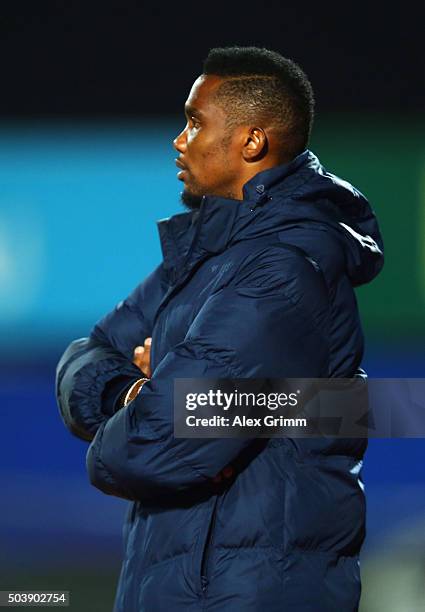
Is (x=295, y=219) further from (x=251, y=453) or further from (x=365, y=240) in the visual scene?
(x=251, y=453)

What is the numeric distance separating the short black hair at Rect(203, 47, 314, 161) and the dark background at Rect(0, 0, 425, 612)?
117 centimetres

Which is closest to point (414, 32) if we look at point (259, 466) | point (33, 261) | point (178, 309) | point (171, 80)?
point (171, 80)

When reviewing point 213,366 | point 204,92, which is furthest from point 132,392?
point 204,92

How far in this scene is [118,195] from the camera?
3.23 metres

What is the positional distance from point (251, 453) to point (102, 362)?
1.21 ft

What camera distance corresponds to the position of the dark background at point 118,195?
291cm

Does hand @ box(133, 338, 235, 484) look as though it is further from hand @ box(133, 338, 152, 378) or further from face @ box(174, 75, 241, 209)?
face @ box(174, 75, 241, 209)

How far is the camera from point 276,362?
4.91 ft

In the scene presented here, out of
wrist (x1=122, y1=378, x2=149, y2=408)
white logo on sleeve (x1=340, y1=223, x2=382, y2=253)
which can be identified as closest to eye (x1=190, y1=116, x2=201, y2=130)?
white logo on sleeve (x1=340, y1=223, x2=382, y2=253)

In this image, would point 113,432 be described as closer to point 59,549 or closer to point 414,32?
point 59,549

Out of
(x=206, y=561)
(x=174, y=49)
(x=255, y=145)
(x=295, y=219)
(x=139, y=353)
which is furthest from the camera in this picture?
(x=174, y=49)

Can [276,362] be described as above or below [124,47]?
below

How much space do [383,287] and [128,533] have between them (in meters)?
1.68

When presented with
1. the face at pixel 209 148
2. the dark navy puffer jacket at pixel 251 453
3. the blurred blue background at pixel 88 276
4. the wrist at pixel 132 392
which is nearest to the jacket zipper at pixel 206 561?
the dark navy puffer jacket at pixel 251 453
